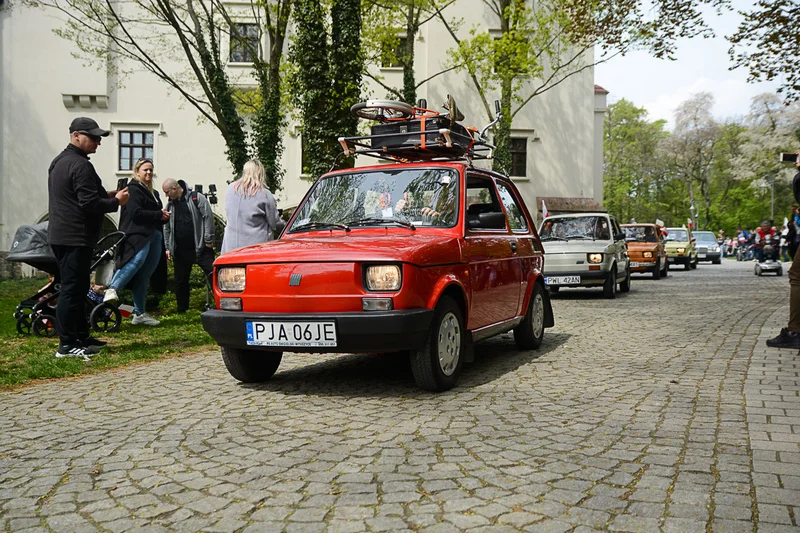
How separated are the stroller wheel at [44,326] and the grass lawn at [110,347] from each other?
0.11 metres

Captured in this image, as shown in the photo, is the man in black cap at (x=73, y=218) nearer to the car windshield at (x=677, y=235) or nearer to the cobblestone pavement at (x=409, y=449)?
the cobblestone pavement at (x=409, y=449)

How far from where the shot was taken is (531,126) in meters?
35.7

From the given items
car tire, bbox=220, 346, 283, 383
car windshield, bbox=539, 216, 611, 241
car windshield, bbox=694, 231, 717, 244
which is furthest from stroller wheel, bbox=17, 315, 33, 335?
car windshield, bbox=694, 231, 717, 244

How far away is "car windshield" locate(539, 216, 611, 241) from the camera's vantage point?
15508 mm

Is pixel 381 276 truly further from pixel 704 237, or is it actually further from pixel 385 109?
pixel 704 237

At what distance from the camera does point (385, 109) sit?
8562 mm

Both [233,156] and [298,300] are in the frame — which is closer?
[298,300]

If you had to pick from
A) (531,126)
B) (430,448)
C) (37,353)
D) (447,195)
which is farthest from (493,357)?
(531,126)

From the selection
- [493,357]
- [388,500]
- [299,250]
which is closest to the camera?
[388,500]

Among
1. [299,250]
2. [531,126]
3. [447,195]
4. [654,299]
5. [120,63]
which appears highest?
[120,63]

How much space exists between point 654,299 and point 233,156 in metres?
13.8

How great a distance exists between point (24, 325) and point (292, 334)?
17.7 feet

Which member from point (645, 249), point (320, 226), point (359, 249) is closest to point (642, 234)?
point (645, 249)

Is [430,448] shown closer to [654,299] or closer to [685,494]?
[685,494]
